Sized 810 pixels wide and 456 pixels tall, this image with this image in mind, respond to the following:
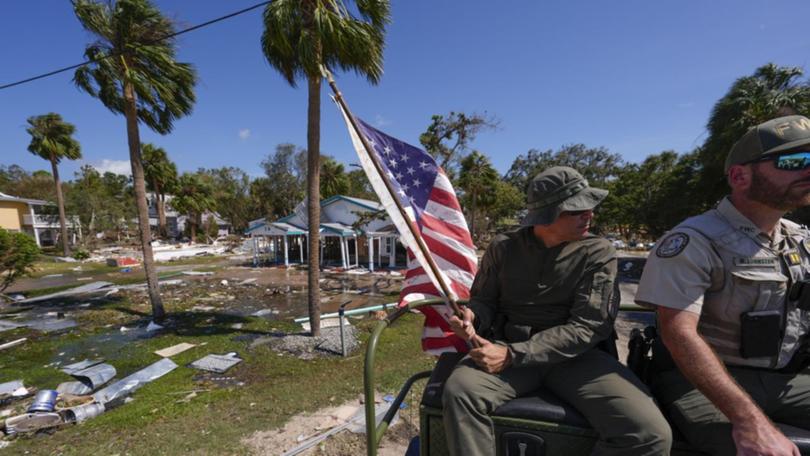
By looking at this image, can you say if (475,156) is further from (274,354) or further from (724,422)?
(724,422)

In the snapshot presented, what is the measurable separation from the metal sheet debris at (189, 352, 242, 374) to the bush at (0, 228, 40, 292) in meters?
7.64

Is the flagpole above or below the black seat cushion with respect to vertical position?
above

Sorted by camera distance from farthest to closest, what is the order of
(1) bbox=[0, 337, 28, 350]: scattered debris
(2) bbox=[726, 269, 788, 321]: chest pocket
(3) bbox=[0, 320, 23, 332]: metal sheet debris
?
(3) bbox=[0, 320, 23, 332]: metal sheet debris
(1) bbox=[0, 337, 28, 350]: scattered debris
(2) bbox=[726, 269, 788, 321]: chest pocket

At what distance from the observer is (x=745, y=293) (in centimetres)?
160

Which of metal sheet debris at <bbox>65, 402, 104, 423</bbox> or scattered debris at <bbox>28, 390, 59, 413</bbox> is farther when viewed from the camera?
metal sheet debris at <bbox>65, 402, 104, 423</bbox>

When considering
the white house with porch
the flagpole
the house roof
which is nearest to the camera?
the flagpole

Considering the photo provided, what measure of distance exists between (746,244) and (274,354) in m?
7.71

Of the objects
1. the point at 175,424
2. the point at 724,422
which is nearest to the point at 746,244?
the point at 724,422

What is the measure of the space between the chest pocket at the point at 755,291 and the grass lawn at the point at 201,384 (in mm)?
4507

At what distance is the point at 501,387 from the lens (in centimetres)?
178

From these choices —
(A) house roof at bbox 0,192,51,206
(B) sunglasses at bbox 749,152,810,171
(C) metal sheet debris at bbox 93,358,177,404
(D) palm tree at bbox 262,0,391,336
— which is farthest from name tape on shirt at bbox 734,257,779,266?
(A) house roof at bbox 0,192,51,206

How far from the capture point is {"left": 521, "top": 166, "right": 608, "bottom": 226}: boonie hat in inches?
79.4

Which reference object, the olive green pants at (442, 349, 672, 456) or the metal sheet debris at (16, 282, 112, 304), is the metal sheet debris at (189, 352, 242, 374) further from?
the metal sheet debris at (16, 282, 112, 304)

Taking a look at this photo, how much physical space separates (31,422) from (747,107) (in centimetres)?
2099
